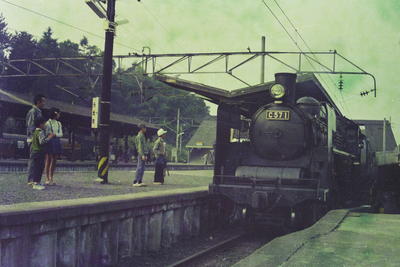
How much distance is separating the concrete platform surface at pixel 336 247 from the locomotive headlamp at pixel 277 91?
11.2 ft

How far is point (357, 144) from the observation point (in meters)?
15.3

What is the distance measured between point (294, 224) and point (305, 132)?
2087 mm

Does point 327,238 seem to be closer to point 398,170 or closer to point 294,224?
point 294,224

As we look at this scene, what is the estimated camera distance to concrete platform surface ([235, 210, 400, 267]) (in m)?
5.74

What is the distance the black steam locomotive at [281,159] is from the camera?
10547mm

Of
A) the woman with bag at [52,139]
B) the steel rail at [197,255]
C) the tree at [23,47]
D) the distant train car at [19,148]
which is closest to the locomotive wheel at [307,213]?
the steel rail at [197,255]

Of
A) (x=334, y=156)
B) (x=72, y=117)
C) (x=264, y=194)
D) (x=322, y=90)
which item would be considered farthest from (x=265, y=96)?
(x=72, y=117)

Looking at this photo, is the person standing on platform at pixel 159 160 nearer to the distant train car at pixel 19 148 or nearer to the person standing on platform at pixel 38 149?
the person standing on platform at pixel 38 149

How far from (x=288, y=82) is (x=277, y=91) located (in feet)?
1.24

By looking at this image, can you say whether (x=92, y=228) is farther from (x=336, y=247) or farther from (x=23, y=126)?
(x=23, y=126)

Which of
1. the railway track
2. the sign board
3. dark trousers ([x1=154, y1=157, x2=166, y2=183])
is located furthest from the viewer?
dark trousers ([x1=154, y1=157, x2=166, y2=183])

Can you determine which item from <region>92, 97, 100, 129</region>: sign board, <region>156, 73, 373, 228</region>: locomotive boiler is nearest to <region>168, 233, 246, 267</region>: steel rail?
<region>156, 73, 373, 228</region>: locomotive boiler

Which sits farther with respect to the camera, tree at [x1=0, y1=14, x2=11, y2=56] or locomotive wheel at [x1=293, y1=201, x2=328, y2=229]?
tree at [x1=0, y1=14, x2=11, y2=56]

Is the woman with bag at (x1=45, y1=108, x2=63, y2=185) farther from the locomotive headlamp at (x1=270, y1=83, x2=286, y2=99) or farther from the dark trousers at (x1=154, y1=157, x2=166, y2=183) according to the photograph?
the locomotive headlamp at (x1=270, y1=83, x2=286, y2=99)
